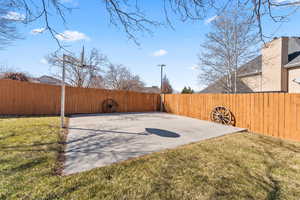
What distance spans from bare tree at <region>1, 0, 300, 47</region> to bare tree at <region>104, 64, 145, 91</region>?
1660 centimetres

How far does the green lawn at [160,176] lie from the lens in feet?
5.34

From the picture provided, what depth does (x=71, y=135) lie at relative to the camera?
12.8 feet

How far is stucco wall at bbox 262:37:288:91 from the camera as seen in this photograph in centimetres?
844

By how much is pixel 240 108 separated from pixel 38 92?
33.9 feet

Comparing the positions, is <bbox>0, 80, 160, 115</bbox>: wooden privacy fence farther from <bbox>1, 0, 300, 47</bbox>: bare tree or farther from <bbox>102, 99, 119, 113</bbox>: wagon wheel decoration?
<bbox>1, 0, 300, 47</bbox>: bare tree

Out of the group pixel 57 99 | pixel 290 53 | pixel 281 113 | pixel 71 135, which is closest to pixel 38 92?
pixel 57 99

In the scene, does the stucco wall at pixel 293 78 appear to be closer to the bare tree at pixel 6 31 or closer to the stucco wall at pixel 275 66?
the stucco wall at pixel 275 66

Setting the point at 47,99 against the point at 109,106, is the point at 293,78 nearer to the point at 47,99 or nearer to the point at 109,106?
the point at 109,106

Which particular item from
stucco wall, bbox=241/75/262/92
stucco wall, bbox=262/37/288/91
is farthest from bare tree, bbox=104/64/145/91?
stucco wall, bbox=262/37/288/91

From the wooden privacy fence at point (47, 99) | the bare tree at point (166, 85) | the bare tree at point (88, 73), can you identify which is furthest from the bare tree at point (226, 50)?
the bare tree at point (166, 85)

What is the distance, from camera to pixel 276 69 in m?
8.72

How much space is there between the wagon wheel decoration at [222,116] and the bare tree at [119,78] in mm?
14255

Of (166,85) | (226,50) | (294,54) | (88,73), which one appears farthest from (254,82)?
(166,85)

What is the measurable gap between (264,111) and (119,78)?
55.3 ft
